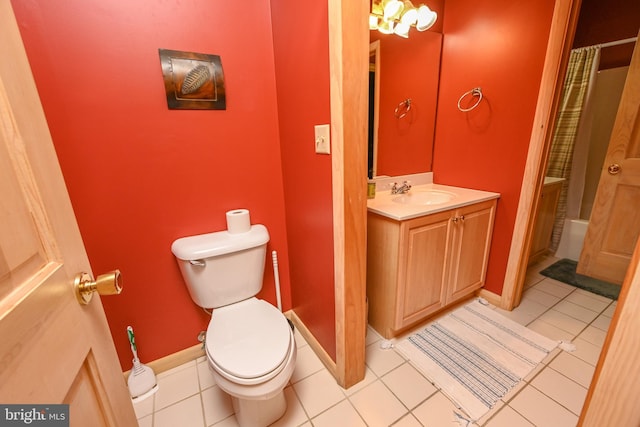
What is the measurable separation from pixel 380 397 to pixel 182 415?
93 centimetres

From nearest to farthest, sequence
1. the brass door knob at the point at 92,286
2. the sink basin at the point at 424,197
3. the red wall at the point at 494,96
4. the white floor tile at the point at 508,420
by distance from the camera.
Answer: the brass door knob at the point at 92,286 → the white floor tile at the point at 508,420 → the red wall at the point at 494,96 → the sink basin at the point at 424,197

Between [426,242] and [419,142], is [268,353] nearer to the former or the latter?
[426,242]

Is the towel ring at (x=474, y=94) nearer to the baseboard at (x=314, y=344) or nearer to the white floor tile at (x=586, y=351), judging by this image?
the white floor tile at (x=586, y=351)

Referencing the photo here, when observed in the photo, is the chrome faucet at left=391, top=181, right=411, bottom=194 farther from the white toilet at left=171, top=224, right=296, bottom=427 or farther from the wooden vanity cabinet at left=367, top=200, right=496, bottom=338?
the white toilet at left=171, top=224, right=296, bottom=427

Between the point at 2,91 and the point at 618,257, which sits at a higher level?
the point at 2,91

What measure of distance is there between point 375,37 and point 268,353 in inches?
72.7

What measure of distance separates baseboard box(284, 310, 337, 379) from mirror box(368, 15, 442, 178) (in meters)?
1.08

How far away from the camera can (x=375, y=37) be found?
5.56ft

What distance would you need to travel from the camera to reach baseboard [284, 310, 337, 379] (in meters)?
1.42

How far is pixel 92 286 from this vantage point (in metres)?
0.54

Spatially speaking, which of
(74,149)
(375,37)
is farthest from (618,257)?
(74,149)

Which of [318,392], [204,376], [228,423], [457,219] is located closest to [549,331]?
[457,219]

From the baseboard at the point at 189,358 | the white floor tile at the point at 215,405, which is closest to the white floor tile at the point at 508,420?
the baseboard at the point at 189,358

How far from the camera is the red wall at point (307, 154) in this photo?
3.51 ft
